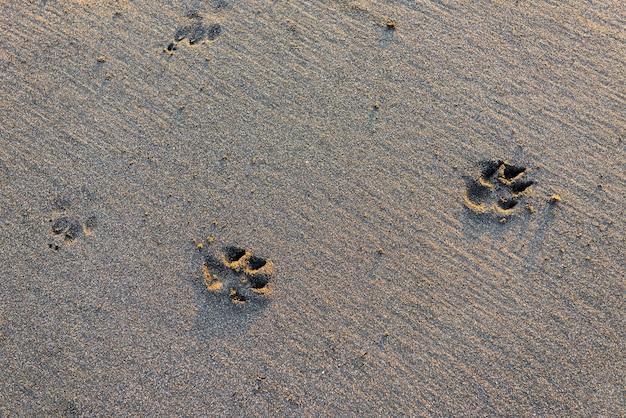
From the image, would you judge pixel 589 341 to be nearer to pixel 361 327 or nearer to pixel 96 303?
pixel 361 327

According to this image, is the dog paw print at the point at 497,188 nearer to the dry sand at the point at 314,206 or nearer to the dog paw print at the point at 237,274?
the dry sand at the point at 314,206

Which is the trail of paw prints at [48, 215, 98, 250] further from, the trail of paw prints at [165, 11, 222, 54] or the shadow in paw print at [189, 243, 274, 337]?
the trail of paw prints at [165, 11, 222, 54]

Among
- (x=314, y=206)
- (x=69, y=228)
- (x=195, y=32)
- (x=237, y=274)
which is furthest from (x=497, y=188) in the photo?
(x=69, y=228)

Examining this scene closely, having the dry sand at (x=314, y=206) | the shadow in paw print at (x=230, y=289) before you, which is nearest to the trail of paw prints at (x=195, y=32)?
the dry sand at (x=314, y=206)

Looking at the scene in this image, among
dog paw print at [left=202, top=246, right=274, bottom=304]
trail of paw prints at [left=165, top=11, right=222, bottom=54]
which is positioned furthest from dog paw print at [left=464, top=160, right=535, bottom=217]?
trail of paw prints at [left=165, top=11, right=222, bottom=54]

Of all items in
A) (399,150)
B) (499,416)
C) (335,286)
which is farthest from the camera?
(399,150)

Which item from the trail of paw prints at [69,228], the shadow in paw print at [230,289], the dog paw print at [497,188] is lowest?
the trail of paw prints at [69,228]

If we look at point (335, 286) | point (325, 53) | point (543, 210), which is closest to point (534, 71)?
point (543, 210)

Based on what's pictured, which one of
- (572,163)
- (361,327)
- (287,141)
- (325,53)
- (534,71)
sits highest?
(534,71)
